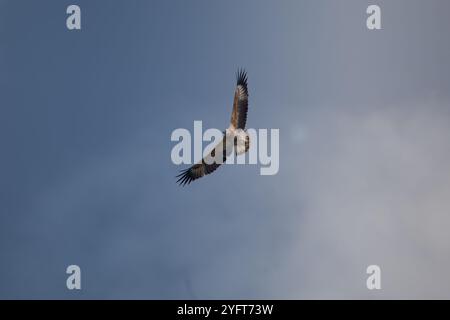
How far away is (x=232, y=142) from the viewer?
32.1m

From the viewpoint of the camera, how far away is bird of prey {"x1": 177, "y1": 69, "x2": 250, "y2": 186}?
31.9 m

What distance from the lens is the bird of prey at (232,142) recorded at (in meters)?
31.9
